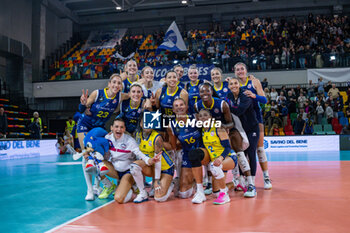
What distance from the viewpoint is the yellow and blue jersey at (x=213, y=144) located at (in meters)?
4.49

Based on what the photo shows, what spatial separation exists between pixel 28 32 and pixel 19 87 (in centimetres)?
425

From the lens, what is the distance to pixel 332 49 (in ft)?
59.6

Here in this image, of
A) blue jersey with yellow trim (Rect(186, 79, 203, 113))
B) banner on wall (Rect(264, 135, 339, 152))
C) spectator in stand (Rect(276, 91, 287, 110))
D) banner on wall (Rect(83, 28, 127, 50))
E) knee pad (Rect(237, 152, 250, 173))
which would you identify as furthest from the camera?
banner on wall (Rect(83, 28, 127, 50))

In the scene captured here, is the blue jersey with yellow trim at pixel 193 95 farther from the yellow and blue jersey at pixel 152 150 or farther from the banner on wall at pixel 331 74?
the banner on wall at pixel 331 74

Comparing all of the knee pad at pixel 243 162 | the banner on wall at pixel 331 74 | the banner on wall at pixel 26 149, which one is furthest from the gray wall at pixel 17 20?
the knee pad at pixel 243 162

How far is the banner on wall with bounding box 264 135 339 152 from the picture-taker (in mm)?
14195

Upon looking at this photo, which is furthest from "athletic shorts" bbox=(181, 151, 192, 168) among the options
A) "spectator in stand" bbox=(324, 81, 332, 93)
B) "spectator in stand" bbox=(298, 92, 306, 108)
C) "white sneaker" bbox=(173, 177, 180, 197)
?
"spectator in stand" bbox=(324, 81, 332, 93)

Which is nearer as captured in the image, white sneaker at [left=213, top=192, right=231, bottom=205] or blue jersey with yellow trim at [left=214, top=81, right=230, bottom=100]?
white sneaker at [left=213, top=192, right=231, bottom=205]

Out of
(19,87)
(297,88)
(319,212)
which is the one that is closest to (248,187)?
(319,212)

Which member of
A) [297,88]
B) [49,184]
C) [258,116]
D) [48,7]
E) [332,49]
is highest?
[48,7]

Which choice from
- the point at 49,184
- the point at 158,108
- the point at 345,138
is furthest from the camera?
the point at 345,138

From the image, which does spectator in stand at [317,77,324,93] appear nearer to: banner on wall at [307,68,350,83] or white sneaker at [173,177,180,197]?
banner on wall at [307,68,350,83]

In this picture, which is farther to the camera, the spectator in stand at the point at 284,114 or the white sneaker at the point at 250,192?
the spectator in stand at the point at 284,114

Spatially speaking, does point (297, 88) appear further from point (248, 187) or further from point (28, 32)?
point (28, 32)
